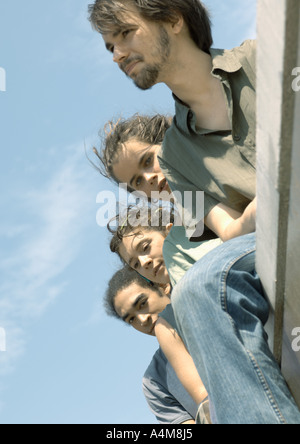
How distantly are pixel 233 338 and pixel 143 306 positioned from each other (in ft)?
9.95

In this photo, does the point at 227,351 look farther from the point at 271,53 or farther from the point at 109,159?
the point at 109,159

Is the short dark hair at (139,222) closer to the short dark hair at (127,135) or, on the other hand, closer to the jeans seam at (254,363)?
the short dark hair at (127,135)

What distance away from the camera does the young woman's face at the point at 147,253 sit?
4.71 meters

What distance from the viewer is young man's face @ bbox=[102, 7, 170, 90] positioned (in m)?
3.51

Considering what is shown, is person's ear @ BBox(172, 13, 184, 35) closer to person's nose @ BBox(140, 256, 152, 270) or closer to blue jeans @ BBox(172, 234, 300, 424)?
person's nose @ BBox(140, 256, 152, 270)

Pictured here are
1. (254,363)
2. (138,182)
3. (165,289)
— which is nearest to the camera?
(254,363)

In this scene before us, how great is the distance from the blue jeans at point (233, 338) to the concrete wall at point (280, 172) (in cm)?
9

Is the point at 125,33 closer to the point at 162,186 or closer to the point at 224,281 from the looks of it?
the point at 162,186

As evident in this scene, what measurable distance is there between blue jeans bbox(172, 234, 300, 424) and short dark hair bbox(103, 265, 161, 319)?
9.20 feet

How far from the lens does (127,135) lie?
4969mm

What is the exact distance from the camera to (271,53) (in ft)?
5.89

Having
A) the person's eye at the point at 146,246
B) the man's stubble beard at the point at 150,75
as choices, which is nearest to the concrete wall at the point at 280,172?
the man's stubble beard at the point at 150,75

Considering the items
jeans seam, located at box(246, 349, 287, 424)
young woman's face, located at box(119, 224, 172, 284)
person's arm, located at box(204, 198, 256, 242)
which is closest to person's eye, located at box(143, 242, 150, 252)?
young woman's face, located at box(119, 224, 172, 284)

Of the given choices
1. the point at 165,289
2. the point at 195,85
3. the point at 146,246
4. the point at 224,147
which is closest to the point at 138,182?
the point at 146,246
